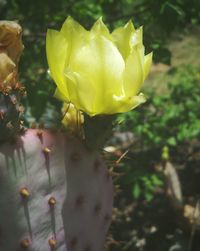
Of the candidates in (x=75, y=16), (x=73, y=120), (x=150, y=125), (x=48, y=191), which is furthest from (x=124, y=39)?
(x=150, y=125)

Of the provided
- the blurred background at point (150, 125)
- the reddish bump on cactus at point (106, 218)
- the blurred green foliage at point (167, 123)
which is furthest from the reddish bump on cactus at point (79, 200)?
the blurred green foliage at point (167, 123)

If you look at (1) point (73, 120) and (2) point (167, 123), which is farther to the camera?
(2) point (167, 123)

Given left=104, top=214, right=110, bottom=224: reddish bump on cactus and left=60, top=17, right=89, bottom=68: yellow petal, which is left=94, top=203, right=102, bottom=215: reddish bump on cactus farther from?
left=60, top=17, right=89, bottom=68: yellow petal

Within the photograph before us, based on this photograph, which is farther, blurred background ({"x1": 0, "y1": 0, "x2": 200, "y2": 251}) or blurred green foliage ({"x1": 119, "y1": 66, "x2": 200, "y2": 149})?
blurred green foliage ({"x1": 119, "y1": 66, "x2": 200, "y2": 149})

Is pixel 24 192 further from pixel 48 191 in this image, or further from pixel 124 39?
pixel 124 39

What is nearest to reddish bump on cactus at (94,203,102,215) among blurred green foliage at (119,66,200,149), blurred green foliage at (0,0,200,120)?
blurred green foliage at (0,0,200,120)

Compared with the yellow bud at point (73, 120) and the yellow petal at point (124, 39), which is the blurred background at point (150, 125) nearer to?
the yellow bud at point (73, 120)

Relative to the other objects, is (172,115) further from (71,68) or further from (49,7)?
(71,68)
